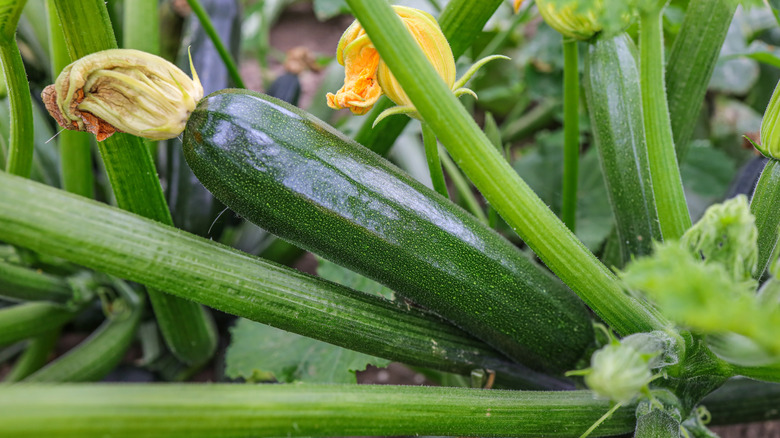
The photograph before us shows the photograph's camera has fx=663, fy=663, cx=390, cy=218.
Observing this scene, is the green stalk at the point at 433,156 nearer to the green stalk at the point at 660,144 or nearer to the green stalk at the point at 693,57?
the green stalk at the point at 660,144

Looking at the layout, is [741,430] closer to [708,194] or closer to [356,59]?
[708,194]

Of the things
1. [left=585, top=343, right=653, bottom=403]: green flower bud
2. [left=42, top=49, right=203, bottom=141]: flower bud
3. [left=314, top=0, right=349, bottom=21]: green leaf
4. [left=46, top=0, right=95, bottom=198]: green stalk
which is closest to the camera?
[left=585, top=343, right=653, bottom=403]: green flower bud

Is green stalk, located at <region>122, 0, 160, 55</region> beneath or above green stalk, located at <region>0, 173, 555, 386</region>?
above

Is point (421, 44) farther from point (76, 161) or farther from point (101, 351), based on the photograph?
point (101, 351)

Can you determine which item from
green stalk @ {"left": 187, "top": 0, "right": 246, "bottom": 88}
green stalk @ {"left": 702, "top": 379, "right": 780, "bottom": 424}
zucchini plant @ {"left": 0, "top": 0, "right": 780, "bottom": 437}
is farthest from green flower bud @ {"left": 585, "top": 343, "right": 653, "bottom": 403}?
green stalk @ {"left": 187, "top": 0, "right": 246, "bottom": 88}

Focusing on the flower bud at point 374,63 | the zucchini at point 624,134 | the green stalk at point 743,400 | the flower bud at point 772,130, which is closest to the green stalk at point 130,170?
the flower bud at point 374,63

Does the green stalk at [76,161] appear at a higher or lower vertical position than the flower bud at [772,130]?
lower

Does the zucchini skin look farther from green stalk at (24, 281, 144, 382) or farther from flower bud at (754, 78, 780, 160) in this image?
green stalk at (24, 281, 144, 382)
